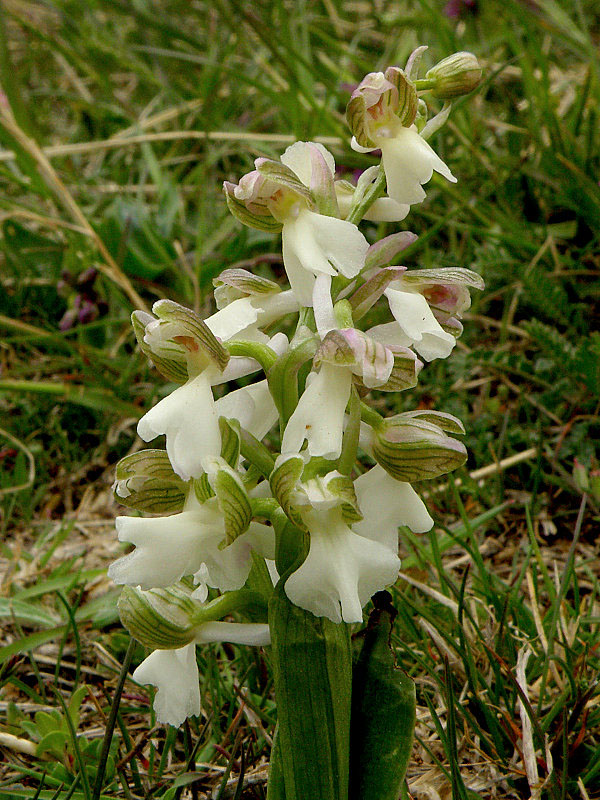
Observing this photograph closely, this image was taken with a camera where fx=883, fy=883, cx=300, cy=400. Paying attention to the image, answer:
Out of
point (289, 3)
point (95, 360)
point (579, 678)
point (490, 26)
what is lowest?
point (579, 678)

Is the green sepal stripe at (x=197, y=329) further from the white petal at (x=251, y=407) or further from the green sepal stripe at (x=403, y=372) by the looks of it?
the green sepal stripe at (x=403, y=372)

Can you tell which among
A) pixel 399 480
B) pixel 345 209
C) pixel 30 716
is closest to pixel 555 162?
pixel 345 209

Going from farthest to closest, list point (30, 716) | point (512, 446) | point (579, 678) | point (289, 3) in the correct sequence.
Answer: point (289, 3), point (512, 446), point (30, 716), point (579, 678)

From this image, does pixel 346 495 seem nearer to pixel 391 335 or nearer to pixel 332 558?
pixel 332 558

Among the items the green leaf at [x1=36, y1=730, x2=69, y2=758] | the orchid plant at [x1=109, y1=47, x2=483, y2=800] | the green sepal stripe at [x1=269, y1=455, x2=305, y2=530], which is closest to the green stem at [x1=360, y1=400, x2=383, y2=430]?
the orchid plant at [x1=109, y1=47, x2=483, y2=800]

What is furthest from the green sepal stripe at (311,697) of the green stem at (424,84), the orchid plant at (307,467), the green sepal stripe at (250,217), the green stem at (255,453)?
the green stem at (424,84)

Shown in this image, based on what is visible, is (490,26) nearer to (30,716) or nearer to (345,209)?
(345,209)

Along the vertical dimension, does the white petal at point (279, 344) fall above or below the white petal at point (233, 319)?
below
